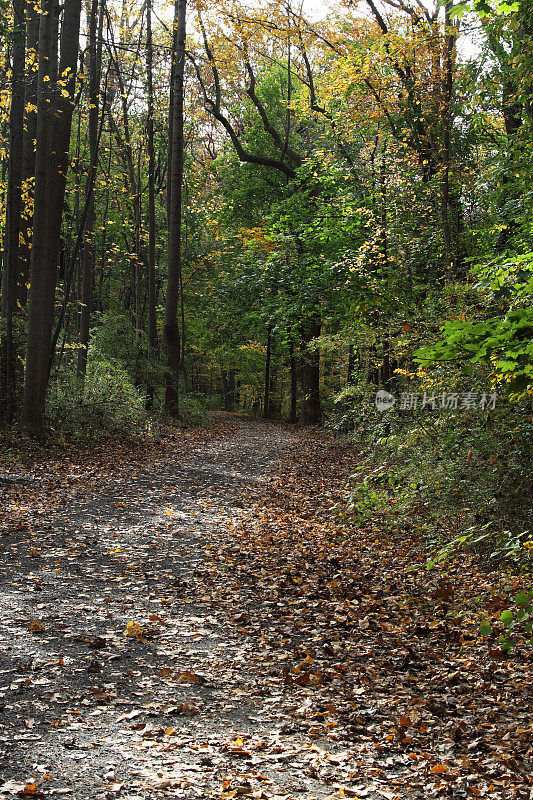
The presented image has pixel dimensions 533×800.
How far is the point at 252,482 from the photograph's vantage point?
11836mm

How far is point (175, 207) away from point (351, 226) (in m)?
5.79

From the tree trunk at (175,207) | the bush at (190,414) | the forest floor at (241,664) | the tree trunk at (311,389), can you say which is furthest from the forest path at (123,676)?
the tree trunk at (311,389)

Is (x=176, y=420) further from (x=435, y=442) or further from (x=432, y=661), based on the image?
(x=432, y=661)

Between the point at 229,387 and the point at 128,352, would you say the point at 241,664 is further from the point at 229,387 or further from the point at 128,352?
the point at 229,387

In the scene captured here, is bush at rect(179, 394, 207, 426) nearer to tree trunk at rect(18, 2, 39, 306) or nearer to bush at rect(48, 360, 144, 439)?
bush at rect(48, 360, 144, 439)

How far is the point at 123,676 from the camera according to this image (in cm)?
410

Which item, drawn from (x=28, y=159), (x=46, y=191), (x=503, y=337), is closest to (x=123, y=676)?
(x=503, y=337)

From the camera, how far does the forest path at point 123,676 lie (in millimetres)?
3043

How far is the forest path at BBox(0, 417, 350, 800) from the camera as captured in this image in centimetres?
304

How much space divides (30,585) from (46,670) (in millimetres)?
1671

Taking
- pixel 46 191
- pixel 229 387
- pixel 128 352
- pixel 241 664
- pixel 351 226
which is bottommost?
pixel 241 664

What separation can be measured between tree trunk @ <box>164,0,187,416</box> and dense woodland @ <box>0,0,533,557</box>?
0.08 meters

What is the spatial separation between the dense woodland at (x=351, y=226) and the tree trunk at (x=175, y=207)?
8cm

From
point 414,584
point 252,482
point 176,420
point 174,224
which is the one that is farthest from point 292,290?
point 414,584
